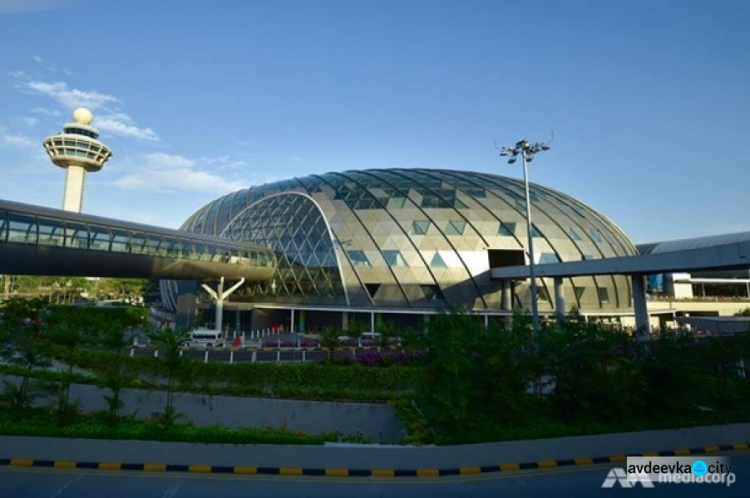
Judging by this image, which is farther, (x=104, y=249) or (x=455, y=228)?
(x=455, y=228)

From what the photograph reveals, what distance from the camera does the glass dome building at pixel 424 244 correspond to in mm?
38969

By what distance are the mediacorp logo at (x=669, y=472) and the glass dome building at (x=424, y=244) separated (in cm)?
2385

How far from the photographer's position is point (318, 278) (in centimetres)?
4200

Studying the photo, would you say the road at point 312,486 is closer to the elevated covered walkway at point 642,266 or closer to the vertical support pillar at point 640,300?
the elevated covered walkway at point 642,266

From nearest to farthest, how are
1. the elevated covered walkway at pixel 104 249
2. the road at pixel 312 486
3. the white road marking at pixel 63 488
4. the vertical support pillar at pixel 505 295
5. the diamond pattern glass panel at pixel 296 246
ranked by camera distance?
the white road marking at pixel 63 488, the road at pixel 312 486, the elevated covered walkway at pixel 104 249, the vertical support pillar at pixel 505 295, the diamond pattern glass panel at pixel 296 246

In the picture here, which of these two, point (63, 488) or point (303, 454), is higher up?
point (303, 454)

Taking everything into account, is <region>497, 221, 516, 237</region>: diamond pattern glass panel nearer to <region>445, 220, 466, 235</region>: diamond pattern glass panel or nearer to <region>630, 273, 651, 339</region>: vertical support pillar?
<region>445, 220, 466, 235</region>: diamond pattern glass panel

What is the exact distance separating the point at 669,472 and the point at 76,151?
10459cm

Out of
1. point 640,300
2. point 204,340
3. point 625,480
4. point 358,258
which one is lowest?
point 625,480

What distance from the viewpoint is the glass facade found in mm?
39000

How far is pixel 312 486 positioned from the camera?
1026cm

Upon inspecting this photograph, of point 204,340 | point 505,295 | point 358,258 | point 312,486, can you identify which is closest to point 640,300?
point 505,295

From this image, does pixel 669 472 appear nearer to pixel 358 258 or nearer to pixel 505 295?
pixel 505 295

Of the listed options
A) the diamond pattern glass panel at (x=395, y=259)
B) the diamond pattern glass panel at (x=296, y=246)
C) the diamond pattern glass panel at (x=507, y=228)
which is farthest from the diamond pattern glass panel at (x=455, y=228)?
the diamond pattern glass panel at (x=296, y=246)
